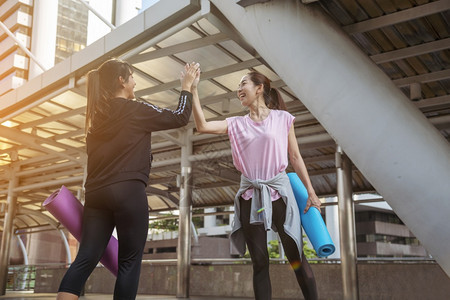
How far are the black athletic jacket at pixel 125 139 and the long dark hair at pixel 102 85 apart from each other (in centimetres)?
8

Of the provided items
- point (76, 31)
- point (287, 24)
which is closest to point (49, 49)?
point (76, 31)

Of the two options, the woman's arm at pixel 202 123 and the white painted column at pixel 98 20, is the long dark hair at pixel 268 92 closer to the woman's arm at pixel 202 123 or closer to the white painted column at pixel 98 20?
the woman's arm at pixel 202 123

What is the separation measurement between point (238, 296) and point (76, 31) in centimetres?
6526

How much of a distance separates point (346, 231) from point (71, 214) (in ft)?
31.3

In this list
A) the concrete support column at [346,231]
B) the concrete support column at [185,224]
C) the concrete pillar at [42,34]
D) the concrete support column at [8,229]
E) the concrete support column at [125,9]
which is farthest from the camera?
the concrete pillar at [42,34]

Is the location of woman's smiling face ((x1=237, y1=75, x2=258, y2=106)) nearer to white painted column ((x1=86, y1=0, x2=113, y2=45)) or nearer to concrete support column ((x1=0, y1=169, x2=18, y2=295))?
concrete support column ((x1=0, y1=169, x2=18, y2=295))

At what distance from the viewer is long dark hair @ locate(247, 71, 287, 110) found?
3.66 metres

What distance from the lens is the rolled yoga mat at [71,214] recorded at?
3.25 m

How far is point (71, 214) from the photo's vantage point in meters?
3.27

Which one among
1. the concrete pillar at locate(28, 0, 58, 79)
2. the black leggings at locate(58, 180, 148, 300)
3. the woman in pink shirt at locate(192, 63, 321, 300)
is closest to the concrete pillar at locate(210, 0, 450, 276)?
the woman in pink shirt at locate(192, 63, 321, 300)

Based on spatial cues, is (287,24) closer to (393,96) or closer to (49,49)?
(393,96)

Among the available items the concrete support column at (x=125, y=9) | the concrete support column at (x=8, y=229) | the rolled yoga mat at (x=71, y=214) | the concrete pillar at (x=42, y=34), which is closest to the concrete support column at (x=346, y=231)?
the rolled yoga mat at (x=71, y=214)


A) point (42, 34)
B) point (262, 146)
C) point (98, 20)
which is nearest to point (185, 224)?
point (262, 146)

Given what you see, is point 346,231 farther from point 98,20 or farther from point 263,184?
point 98,20
